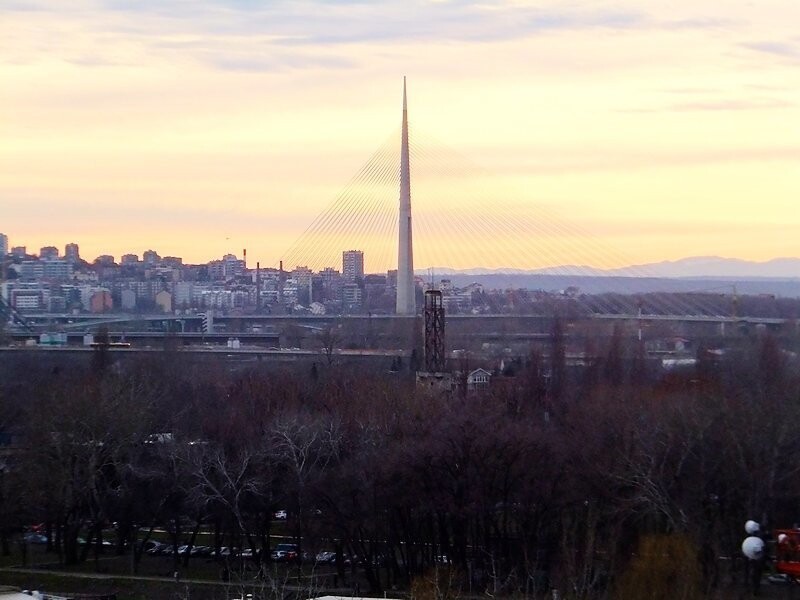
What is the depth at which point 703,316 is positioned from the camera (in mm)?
42406

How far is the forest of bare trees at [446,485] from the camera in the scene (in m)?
11.9

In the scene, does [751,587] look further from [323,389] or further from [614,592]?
[323,389]

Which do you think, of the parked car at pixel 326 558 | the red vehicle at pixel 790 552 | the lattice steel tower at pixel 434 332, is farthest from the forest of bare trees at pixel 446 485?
the lattice steel tower at pixel 434 332

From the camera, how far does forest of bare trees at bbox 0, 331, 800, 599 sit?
1185 centimetres

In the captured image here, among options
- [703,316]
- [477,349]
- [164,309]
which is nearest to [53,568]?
[477,349]

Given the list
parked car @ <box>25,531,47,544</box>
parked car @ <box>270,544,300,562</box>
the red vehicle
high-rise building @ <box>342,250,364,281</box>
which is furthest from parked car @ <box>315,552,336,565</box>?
high-rise building @ <box>342,250,364,281</box>

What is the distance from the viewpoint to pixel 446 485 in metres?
12.8

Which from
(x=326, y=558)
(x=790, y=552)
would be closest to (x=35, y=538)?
(x=326, y=558)

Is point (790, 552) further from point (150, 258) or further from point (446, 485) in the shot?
point (150, 258)

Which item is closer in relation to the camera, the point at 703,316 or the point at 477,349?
the point at 477,349

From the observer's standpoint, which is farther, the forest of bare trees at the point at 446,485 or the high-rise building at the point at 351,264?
the high-rise building at the point at 351,264

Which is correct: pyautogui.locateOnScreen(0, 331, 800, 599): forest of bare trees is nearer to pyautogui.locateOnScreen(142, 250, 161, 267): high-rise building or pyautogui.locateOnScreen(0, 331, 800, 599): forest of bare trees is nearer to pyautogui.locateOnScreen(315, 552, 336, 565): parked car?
pyautogui.locateOnScreen(315, 552, 336, 565): parked car

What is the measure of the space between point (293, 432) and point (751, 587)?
5096 mm

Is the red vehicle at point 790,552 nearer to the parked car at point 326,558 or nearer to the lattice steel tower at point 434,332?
the parked car at point 326,558
